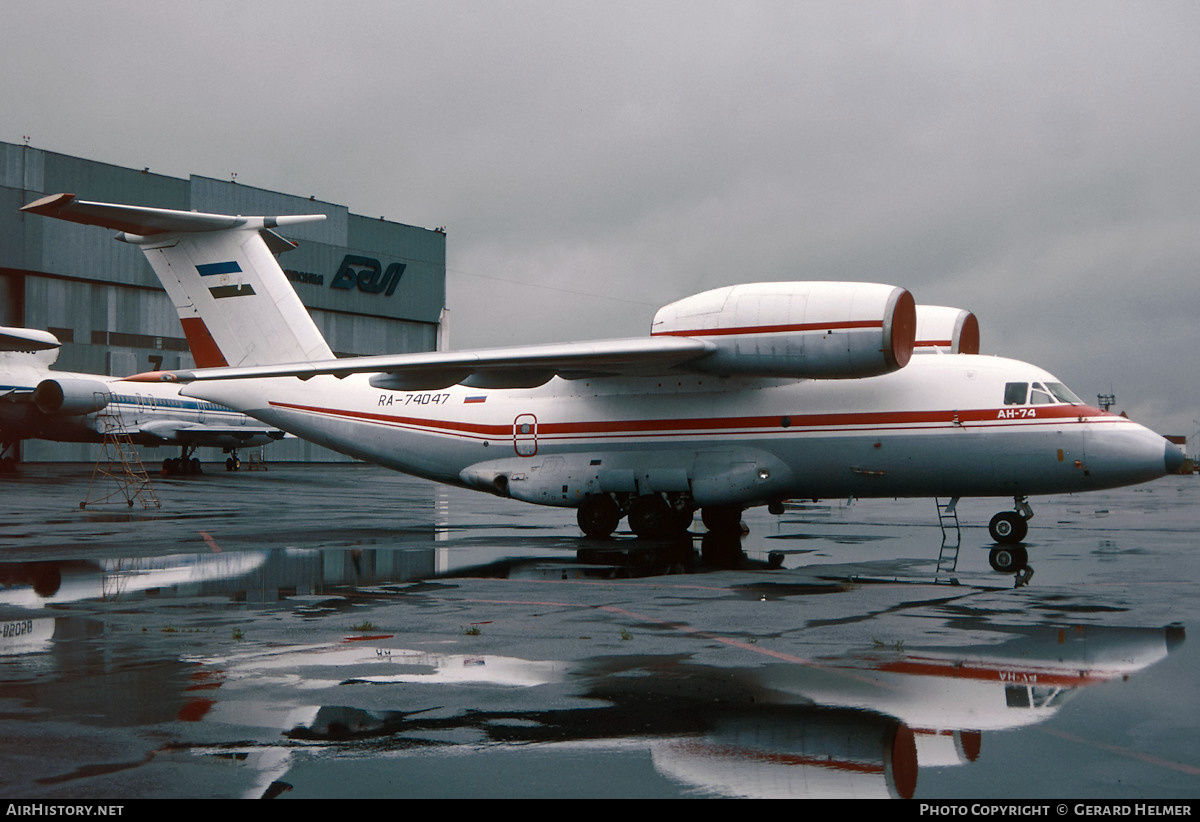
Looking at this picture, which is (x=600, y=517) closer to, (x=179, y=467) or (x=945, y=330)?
(x=945, y=330)

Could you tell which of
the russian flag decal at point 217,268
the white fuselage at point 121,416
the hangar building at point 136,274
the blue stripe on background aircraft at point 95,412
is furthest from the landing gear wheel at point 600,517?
the hangar building at point 136,274

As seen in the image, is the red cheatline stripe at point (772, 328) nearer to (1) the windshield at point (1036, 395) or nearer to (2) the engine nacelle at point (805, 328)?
(2) the engine nacelle at point (805, 328)

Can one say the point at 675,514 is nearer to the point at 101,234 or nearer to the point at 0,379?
the point at 0,379

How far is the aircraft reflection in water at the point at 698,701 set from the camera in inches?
202

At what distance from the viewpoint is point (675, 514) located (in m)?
18.7

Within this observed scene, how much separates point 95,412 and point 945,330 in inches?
1420

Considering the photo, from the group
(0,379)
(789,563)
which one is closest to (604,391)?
(789,563)

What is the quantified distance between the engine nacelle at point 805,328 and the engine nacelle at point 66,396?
31246mm

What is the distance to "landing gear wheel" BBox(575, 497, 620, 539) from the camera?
19.0 meters

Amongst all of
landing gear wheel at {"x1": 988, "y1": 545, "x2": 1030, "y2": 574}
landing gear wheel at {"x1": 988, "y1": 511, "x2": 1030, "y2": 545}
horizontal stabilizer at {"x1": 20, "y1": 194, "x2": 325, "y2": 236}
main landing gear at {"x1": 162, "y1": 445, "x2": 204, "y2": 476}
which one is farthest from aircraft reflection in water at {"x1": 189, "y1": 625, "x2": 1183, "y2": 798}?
main landing gear at {"x1": 162, "y1": 445, "x2": 204, "y2": 476}

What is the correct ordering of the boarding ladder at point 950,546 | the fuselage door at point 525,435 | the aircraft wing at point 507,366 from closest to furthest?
the boarding ladder at point 950,546 → the aircraft wing at point 507,366 → the fuselage door at point 525,435

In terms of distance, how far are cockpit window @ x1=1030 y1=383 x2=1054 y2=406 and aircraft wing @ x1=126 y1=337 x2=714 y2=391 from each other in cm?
522

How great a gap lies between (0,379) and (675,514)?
3270 centimetres

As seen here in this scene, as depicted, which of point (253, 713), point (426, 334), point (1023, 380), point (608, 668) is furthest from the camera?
point (426, 334)
